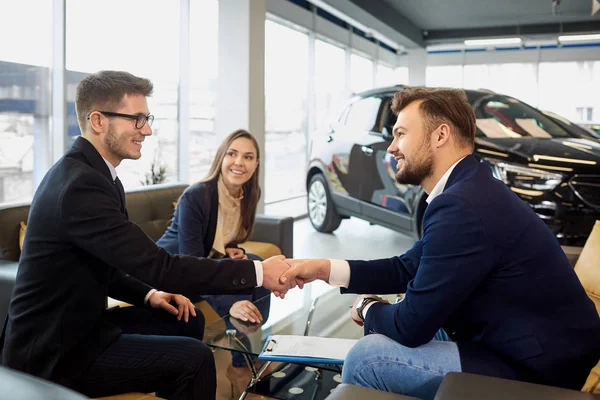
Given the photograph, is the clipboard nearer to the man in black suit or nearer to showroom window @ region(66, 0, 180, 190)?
the man in black suit

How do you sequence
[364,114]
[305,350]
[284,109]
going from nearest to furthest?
[305,350] < [364,114] < [284,109]

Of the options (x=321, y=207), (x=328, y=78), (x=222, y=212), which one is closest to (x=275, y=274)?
(x=222, y=212)

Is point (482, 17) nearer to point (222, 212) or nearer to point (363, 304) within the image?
point (222, 212)

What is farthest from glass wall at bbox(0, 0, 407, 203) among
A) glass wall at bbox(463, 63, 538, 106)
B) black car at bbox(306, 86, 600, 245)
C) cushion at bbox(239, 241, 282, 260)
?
glass wall at bbox(463, 63, 538, 106)

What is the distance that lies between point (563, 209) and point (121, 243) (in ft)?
11.4

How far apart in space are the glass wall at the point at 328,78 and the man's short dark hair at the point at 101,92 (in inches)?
313

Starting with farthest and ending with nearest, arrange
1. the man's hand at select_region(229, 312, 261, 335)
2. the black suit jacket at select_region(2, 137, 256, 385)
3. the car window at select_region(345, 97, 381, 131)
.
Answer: the car window at select_region(345, 97, 381, 131)
the man's hand at select_region(229, 312, 261, 335)
the black suit jacket at select_region(2, 137, 256, 385)

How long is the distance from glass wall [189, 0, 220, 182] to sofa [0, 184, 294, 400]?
237 centimetres

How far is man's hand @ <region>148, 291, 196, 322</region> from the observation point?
86.0 inches

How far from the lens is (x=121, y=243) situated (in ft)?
5.73

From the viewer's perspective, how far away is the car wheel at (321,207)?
6496 mm

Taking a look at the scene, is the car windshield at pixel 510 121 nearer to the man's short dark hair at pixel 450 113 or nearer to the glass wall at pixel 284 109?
the man's short dark hair at pixel 450 113

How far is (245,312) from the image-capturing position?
2715mm

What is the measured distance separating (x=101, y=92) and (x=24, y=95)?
2997mm
